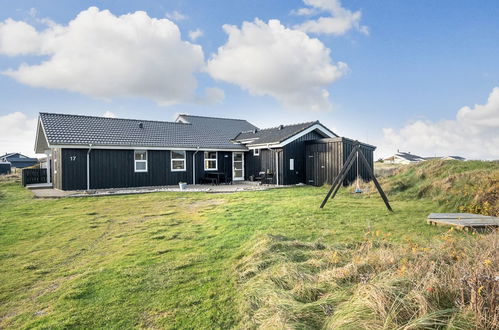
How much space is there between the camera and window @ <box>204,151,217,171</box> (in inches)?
783

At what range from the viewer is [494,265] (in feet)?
10.0

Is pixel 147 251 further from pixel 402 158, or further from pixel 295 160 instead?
pixel 402 158

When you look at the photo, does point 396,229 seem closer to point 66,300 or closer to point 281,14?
point 66,300

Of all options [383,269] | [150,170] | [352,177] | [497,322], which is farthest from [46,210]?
[352,177]

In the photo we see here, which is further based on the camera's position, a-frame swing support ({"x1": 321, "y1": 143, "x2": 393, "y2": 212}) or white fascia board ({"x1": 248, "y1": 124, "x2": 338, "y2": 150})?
white fascia board ({"x1": 248, "y1": 124, "x2": 338, "y2": 150})

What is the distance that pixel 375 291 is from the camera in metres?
2.72

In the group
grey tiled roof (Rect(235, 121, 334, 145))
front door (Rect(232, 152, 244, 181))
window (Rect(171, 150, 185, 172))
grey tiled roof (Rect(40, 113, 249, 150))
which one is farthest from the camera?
front door (Rect(232, 152, 244, 181))

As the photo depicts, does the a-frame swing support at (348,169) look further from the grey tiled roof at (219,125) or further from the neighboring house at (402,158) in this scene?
the neighboring house at (402,158)

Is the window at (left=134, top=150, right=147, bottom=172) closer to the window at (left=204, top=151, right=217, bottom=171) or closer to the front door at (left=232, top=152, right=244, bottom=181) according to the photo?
the window at (left=204, top=151, right=217, bottom=171)

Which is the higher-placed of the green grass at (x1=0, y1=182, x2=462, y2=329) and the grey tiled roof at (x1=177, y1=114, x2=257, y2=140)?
the grey tiled roof at (x1=177, y1=114, x2=257, y2=140)

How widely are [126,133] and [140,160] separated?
211 centimetres

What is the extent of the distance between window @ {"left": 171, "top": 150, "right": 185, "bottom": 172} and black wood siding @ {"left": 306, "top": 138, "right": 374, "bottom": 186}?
26.7ft

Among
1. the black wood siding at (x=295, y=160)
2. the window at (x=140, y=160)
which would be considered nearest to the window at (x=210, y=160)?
the window at (x=140, y=160)

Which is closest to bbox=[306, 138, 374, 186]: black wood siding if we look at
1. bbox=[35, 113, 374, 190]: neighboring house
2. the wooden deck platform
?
bbox=[35, 113, 374, 190]: neighboring house
